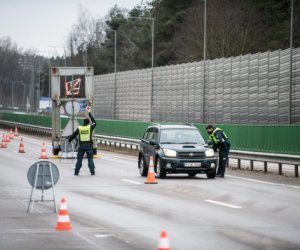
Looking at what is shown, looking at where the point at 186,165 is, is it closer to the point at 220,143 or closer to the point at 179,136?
the point at 179,136

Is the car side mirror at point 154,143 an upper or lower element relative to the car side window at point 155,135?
lower

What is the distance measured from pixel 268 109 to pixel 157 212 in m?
27.4

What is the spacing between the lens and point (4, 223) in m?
14.7

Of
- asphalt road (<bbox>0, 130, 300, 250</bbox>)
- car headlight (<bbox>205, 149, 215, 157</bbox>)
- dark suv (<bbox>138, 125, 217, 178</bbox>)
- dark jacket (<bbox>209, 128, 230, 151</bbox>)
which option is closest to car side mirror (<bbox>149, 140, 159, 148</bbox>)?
dark suv (<bbox>138, 125, 217, 178</bbox>)

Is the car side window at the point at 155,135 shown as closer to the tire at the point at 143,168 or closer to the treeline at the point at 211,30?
the tire at the point at 143,168

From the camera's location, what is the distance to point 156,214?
16.3 m

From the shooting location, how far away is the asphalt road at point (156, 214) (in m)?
12.5

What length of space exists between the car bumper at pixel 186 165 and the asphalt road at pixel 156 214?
354mm

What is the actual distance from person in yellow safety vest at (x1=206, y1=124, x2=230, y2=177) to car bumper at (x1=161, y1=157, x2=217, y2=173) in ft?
3.89

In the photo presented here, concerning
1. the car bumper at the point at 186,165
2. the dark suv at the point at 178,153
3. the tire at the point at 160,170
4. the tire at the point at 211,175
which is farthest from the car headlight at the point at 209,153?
the tire at the point at 160,170

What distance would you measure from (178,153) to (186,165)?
1.34 ft

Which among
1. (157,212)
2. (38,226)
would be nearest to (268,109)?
(157,212)

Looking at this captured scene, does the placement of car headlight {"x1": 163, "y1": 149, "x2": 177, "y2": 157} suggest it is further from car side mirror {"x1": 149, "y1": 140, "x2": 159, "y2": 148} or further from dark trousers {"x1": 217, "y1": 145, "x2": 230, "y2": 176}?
dark trousers {"x1": 217, "y1": 145, "x2": 230, "y2": 176}

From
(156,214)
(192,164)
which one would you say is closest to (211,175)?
(192,164)
